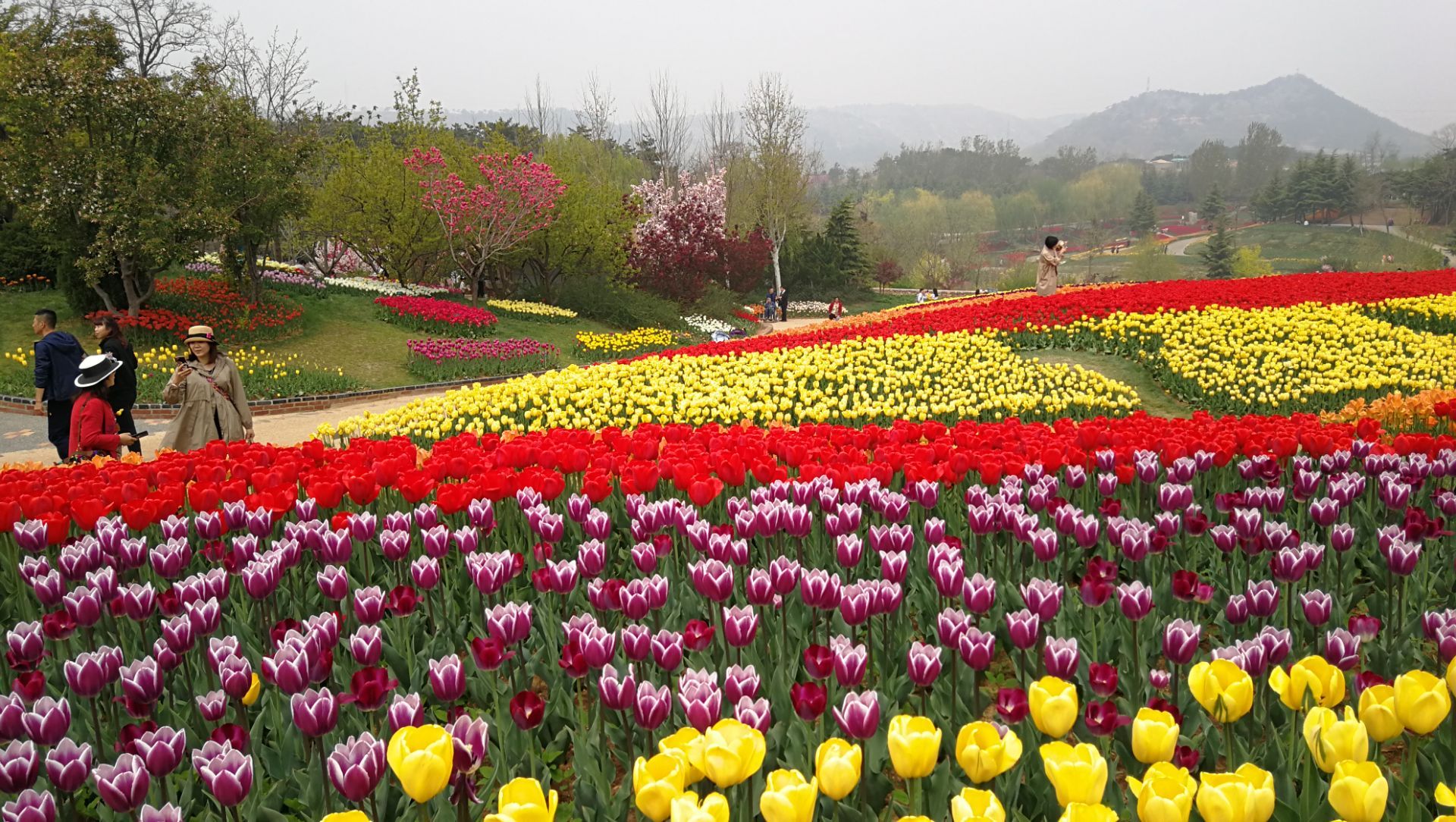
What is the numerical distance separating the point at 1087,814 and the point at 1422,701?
87 centimetres

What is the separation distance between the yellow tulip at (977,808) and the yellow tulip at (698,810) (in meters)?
0.38

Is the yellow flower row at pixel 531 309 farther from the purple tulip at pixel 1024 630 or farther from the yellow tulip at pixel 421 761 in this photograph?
the yellow tulip at pixel 421 761

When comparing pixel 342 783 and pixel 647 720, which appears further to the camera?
pixel 647 720

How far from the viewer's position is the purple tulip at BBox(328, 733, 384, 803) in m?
1.79

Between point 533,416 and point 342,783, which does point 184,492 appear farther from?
point 533,416

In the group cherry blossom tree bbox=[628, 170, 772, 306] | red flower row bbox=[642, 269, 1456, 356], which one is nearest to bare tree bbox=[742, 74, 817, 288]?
cherry blossom tree bbox=[628, 170, 772, 306]

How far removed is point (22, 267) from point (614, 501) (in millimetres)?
22829

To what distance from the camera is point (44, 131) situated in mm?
17469

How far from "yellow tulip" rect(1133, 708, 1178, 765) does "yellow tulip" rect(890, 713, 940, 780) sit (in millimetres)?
388

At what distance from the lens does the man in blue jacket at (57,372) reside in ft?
31.3

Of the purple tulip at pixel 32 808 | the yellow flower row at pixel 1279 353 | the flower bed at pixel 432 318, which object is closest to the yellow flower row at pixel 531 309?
the flower bed at pixel 432 318

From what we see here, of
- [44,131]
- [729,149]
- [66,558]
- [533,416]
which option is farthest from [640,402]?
[729,149]

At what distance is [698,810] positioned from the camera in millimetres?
1440

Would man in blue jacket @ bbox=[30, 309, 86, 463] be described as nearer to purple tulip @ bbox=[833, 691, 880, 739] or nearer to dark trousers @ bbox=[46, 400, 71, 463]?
dark trousers @ bbox=[46, 400, 71, 463]
